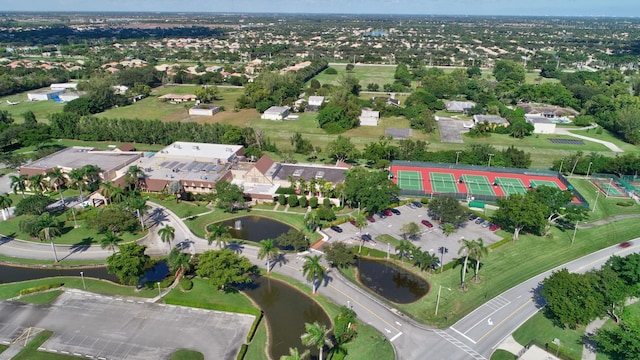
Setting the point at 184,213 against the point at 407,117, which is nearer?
the point at 184,213

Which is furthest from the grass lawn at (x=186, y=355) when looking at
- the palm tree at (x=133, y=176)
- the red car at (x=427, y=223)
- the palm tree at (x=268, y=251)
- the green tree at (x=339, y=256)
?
the palm tree at (x=133, y=176)

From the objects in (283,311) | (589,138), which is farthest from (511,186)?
(283,311)

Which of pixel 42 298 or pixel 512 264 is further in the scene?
pixel 512 264

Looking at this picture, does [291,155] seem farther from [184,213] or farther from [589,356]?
[589,356]

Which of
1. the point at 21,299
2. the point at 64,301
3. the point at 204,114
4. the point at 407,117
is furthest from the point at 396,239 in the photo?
the point at 204,114

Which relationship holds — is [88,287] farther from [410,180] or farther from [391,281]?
[410,180]

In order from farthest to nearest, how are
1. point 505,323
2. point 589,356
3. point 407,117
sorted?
point 407,117, point 505,323, point 589,356
